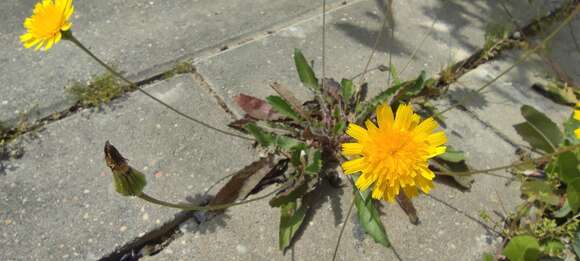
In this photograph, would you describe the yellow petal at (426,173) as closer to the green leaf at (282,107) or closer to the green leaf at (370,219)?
the green leaf at (370,219)

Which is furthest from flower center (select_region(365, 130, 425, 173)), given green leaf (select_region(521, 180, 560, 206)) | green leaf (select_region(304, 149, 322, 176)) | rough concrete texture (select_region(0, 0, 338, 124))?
rough concrete texture (select_region(0, 0, 338, 124))

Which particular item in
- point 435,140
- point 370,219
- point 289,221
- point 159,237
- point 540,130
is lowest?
point 159,237

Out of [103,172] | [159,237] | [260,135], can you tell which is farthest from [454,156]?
[103,172]

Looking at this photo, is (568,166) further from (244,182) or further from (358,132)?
(244,182)

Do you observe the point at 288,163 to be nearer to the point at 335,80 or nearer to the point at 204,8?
the point at 335,80

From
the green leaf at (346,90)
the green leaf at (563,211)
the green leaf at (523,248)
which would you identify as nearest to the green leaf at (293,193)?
the green leaf at (346,90)

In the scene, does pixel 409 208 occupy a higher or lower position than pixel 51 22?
lower
